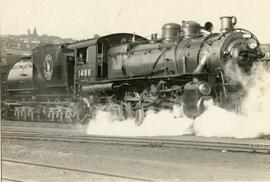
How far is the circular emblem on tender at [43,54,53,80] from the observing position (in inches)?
751

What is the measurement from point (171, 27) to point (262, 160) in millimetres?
7499

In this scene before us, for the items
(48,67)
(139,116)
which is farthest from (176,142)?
(48,67)

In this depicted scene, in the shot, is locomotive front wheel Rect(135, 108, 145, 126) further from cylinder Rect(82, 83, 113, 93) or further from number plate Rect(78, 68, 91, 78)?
number plate Rect(78, 68, 91, 78)

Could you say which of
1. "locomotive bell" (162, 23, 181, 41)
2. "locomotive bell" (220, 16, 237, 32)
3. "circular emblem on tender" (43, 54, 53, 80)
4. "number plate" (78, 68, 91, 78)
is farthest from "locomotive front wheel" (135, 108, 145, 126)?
"circular emblem on tender" (43, 54, 53, 80)

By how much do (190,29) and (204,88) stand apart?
2.43 m

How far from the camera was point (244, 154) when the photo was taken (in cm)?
919

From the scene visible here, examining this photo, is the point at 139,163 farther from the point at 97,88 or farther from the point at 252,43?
the point at 97,88

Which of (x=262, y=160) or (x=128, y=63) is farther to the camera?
(x=128, y=63)

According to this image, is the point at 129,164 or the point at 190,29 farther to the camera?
the point at 190,29

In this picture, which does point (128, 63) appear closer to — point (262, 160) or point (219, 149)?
point (219, 149)

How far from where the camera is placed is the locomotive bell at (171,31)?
599 inches

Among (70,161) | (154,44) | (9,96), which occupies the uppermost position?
(154,44)

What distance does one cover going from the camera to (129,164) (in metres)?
8.77

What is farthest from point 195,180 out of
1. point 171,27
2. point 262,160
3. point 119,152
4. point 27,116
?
point 27,116
